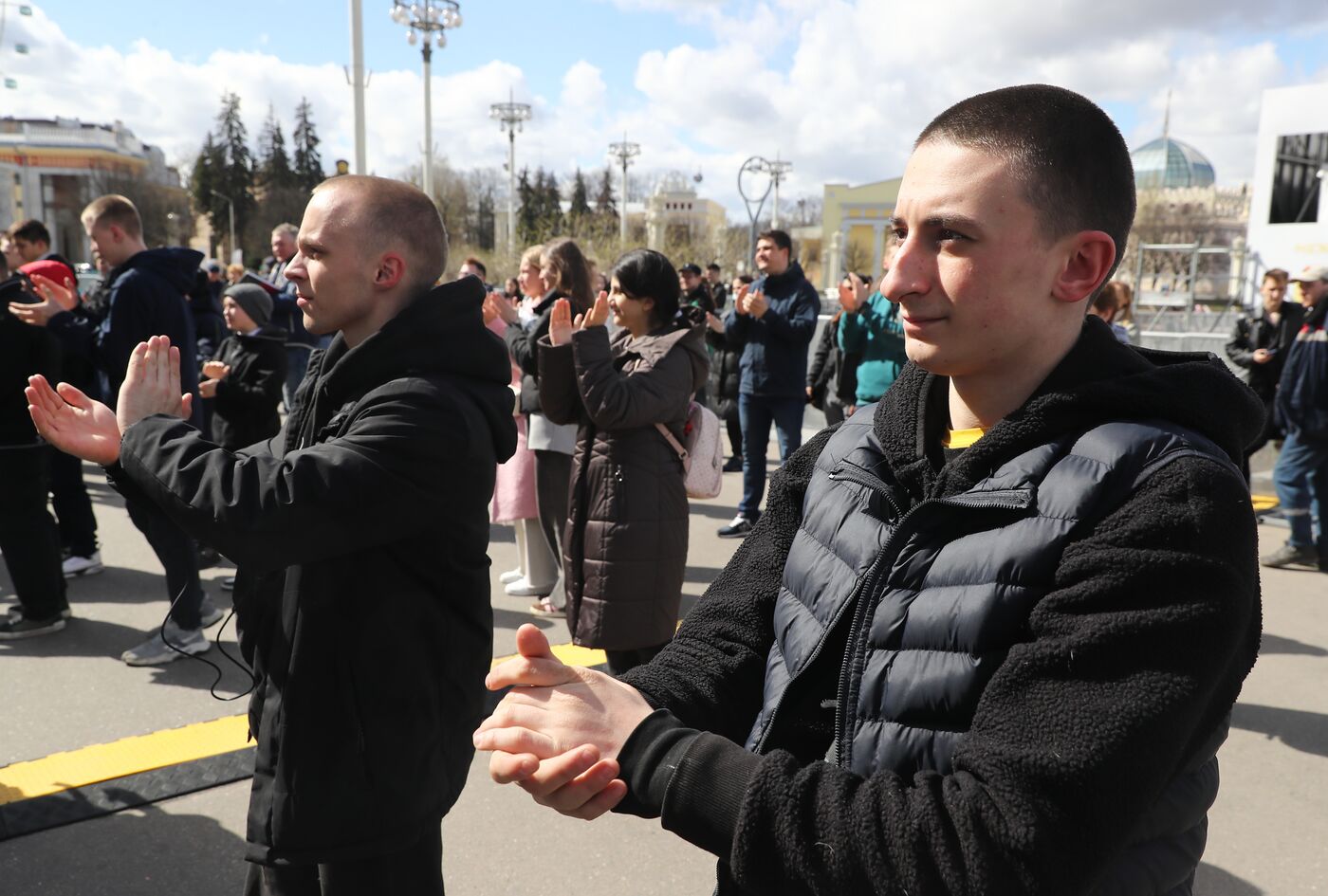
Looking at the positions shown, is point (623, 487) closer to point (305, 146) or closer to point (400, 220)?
point (400, 220)

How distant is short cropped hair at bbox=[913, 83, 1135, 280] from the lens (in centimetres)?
120

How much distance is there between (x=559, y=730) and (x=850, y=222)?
309 feet

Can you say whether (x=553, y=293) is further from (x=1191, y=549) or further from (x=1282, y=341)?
(x=1282, y=341)

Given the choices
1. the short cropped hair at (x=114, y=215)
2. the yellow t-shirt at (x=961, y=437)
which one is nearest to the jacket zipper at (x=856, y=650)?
the yellow t-shirt at (x=961, y=437)

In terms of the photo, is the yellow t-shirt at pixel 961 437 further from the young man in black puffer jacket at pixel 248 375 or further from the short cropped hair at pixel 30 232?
the short cropped hair at pixel 30 232

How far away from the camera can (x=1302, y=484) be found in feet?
22.0

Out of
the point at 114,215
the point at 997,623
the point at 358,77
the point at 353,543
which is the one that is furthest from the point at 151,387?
the point at 358,77

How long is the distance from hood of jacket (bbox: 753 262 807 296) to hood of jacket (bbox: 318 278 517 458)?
5370mm

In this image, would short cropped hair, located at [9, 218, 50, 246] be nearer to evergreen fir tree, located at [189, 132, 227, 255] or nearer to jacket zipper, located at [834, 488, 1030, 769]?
jacket zipper, located at [834, 488, 1030, 769]

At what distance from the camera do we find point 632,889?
9.85 ft

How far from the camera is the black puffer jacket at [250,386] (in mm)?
5570

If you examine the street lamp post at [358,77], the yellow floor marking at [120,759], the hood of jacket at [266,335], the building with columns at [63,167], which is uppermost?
the building with columns at [63,167]

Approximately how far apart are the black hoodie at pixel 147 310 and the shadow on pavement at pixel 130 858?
2.48m

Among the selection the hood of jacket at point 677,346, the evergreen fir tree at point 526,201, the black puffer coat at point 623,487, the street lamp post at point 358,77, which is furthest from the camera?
the evergreen fir tree at point 526,201
